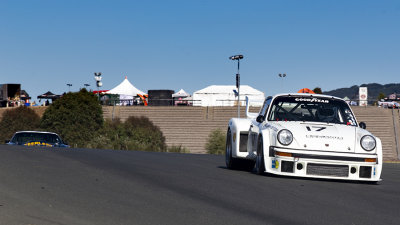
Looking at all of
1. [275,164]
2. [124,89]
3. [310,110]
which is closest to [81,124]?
[124,89]

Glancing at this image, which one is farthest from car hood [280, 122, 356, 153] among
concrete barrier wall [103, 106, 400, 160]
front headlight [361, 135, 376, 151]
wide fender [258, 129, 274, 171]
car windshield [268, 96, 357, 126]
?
concrete barrier wall [103, 106, 400, 160]

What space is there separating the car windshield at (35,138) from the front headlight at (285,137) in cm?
1490

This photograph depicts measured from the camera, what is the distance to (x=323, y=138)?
9.96 m

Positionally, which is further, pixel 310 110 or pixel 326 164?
pixel 310 110

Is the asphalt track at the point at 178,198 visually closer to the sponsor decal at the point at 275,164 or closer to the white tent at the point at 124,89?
the sponsor decal at the point at 275,164

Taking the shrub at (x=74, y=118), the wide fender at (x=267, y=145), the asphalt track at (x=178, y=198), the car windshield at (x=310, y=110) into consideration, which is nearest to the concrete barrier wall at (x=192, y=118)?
the shrub at (x=74, y=118)

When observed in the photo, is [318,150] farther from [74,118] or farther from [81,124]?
[81,124]

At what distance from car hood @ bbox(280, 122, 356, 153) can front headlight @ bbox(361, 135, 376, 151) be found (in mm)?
143

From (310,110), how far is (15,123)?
64.0m

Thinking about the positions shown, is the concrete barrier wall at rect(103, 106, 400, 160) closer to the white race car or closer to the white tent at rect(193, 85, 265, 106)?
the white tent at rect(193, 85, 265, 106)

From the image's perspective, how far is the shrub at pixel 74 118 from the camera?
66.7 meters

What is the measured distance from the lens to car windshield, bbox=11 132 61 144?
23.4 metres

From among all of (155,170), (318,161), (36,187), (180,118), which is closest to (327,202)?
(318,161)

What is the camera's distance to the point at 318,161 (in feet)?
32.4
